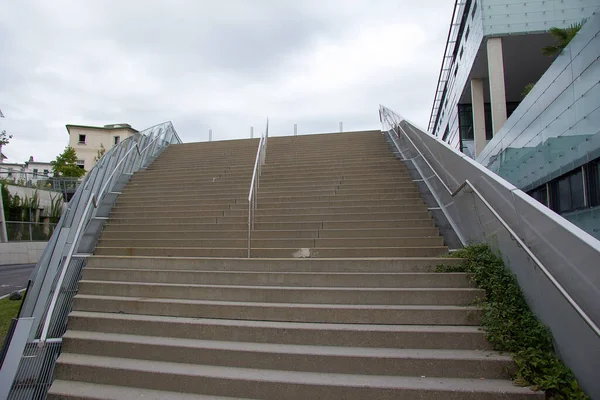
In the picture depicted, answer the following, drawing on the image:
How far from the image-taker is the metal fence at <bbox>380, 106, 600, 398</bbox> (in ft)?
9.13

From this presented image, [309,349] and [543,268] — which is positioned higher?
[543,268]

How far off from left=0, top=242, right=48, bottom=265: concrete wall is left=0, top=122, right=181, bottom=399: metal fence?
969 cm

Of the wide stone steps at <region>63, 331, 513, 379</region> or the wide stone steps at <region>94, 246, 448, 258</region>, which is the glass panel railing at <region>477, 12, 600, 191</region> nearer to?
the wide stone steps at <region>94, 246, 448, 258</region>

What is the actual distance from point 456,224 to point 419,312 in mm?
2454

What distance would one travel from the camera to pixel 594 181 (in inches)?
251

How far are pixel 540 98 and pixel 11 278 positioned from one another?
46.8 feet

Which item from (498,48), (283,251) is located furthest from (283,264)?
(498,48)

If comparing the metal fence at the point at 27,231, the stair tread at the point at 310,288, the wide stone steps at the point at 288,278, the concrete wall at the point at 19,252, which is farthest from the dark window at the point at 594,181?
the concrete wall at the point at 19,252

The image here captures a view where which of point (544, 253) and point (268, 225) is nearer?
point (544, 253)

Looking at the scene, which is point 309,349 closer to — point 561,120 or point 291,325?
point 291,325

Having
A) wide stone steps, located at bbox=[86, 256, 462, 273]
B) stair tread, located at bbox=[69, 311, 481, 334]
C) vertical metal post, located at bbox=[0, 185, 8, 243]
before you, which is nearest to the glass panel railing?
wide stone steps, located at bbox=[86, 256, 462, 273]

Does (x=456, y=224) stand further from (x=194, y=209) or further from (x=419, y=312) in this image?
(x=194, y=209)

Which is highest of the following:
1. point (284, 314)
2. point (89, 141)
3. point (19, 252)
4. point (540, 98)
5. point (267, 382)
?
point (89, 141)

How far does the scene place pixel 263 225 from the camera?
696 centimetres
